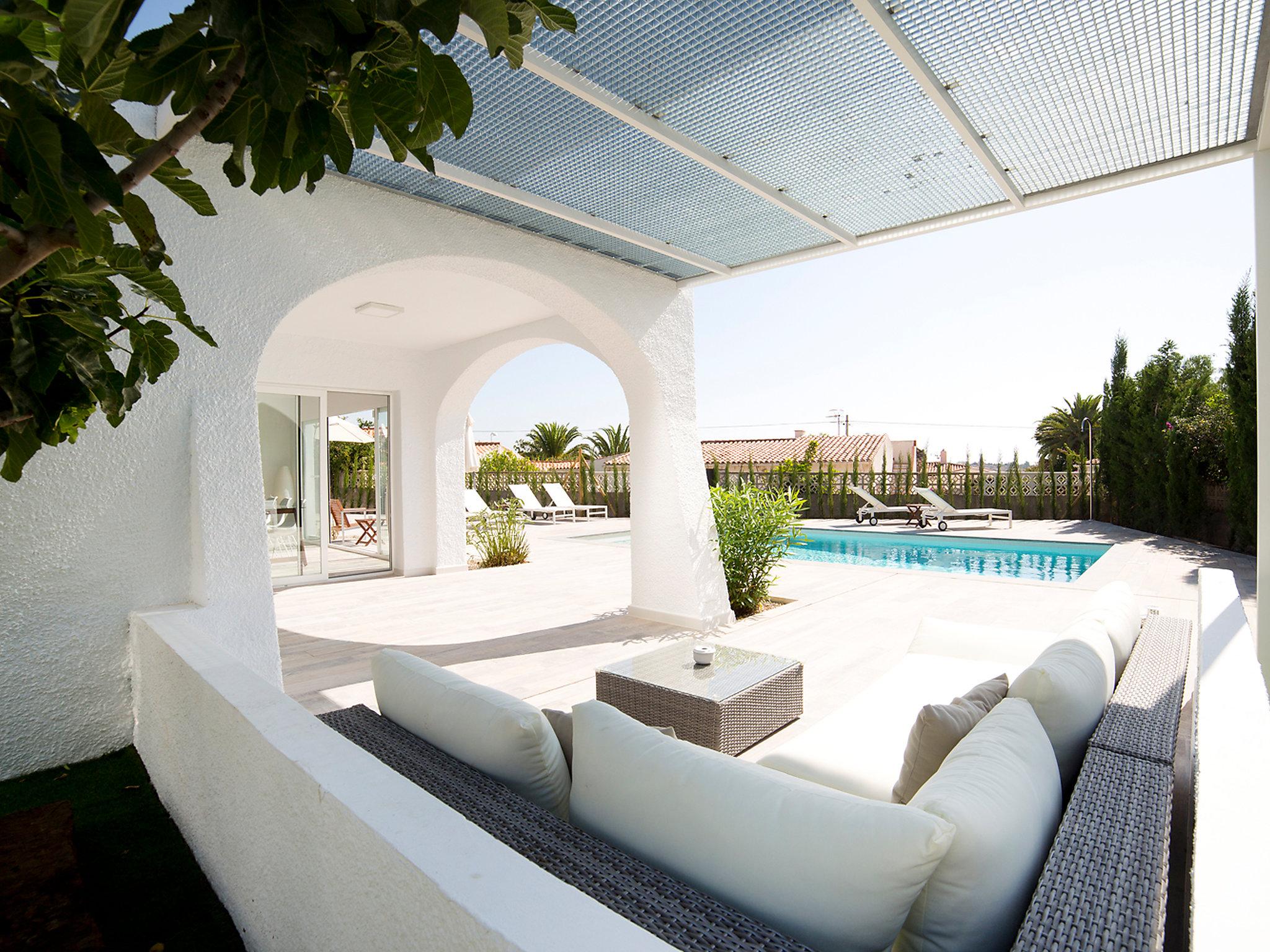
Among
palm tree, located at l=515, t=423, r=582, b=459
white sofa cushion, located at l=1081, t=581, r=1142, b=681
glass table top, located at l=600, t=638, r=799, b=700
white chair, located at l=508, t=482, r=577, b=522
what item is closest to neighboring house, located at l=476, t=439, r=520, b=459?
palm tree, located at l=515, t=423, r=582, b=459

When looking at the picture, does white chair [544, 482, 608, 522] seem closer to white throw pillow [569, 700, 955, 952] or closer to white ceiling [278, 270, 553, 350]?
white ceiling [278, 270, 553, 350]

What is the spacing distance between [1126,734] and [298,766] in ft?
6.66

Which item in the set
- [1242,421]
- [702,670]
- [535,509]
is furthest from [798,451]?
[702,670]

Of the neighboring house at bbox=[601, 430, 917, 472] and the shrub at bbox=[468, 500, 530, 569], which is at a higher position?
the neighboring house at bbox=[601, 430, 917, 472]

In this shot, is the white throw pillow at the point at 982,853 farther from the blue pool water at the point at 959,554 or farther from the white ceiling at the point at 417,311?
the blue pool water at the point at 959,554

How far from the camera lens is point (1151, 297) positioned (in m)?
34.8

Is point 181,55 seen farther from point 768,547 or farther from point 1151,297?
point 1151,297

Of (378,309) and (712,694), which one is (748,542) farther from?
(378,309)

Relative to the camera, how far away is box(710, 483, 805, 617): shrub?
6652 mm

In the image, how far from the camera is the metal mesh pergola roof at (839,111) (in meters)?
2.77

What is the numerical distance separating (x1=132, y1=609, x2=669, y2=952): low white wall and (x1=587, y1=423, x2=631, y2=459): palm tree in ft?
93.8

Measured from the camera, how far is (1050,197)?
4371 mm

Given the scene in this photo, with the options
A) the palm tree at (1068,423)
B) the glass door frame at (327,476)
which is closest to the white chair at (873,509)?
the glass door frame at (327,476)

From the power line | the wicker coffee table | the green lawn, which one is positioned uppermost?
the power line
